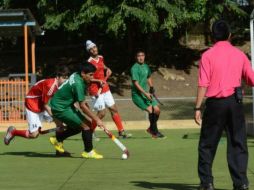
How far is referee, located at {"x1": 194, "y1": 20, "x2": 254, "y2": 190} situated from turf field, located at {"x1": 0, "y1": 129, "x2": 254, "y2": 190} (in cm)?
60

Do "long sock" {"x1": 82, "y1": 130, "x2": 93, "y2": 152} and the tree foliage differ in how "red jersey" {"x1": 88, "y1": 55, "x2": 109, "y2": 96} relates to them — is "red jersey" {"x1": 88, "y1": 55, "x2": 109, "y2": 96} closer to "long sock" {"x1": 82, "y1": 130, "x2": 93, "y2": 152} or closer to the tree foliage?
"long sock" {"x1": 82, "y1": 130, "x2": 93, "y2": 152}

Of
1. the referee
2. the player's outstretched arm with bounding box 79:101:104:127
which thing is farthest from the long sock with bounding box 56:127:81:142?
the referee

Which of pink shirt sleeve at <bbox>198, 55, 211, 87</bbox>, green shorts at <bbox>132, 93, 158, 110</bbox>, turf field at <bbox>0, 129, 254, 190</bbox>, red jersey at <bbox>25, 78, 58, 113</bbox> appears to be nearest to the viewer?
pink shirt sleeve at <bbox>198, 55, 211, 87</bbox>

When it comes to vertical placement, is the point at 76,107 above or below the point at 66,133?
above

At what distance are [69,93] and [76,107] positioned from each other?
19.3 inches

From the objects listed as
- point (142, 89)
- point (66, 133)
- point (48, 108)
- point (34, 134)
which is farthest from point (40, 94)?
point (142, 89)

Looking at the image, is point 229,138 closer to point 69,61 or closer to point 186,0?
point 186,0

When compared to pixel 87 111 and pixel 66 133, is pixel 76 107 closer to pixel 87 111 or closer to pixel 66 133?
pixel 66 133

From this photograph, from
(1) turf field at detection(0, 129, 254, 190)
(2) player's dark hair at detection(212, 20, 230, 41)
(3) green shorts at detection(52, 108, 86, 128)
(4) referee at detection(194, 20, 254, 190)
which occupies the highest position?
(2) player's dark hair at detection(212, 20, 230, 41)

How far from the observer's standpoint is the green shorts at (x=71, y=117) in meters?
10.8

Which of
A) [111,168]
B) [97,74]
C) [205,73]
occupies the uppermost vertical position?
[205,73]

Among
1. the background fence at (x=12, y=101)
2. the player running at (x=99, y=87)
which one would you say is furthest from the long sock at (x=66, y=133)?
the background fence at (x=12, y=101)

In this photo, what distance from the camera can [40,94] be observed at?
11828mm

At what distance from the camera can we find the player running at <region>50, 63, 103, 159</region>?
10367 mm
